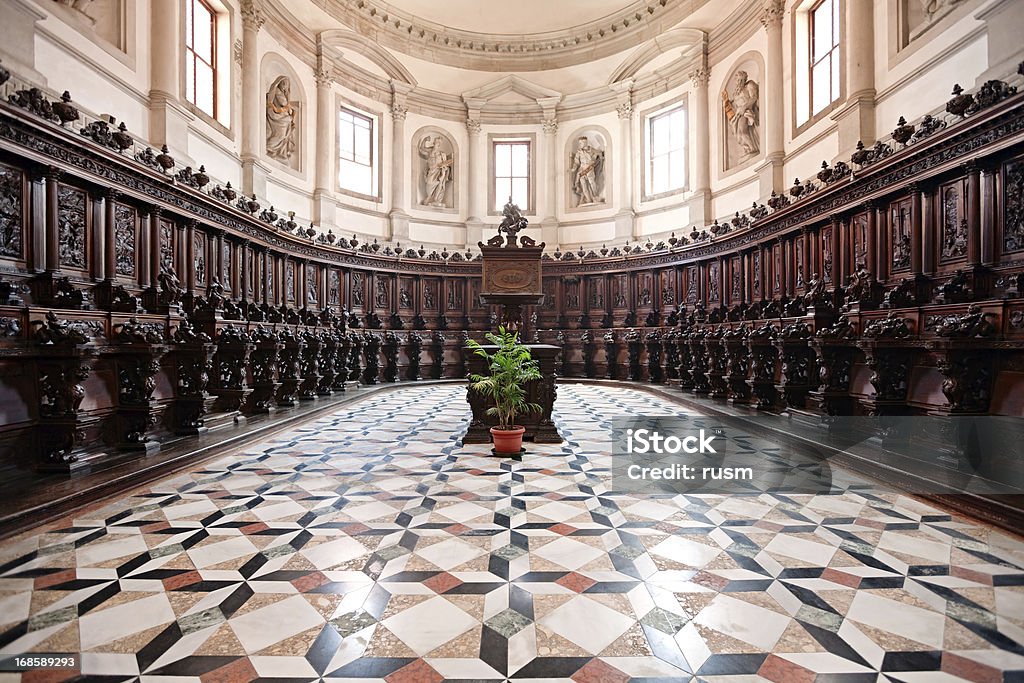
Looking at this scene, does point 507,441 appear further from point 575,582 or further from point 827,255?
point 827,255

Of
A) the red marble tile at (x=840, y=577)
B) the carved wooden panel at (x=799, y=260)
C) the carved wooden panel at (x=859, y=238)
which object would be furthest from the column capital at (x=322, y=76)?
the red marble tile at (x=840, y=577)

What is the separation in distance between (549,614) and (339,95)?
15.3 metres

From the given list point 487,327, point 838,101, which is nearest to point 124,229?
point 487,327

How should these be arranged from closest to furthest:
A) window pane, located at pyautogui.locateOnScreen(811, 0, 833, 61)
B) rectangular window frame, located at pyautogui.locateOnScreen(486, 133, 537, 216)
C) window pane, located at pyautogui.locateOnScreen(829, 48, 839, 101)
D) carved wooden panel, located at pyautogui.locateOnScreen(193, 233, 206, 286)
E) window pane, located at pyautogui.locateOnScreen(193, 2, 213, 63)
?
carved wooden panel, located at pyautogui.locateOnScreen(193, 233, 206, 286)
window pane, located at pyautogui.locateOnScreen(829, 48, 839, 101)
window pane, located at pyautogui.locateOnScreen(811, 0, 833, 61)
window pane, located at pyautogui.locateOnScreen(193, 2, 213, 63)
rectangular window frame, located at pyautogui.locateOnScreen(486, 133, 537, 216)

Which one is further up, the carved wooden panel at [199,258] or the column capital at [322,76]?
the column capital at [322,76]

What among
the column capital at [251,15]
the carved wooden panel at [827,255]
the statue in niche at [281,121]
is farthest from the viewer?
the statue in niche at [281,121]

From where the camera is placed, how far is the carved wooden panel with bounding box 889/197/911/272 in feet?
20.6

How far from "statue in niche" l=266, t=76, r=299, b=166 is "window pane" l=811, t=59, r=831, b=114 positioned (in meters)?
11.9

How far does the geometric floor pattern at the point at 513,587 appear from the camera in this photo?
1.78 meters

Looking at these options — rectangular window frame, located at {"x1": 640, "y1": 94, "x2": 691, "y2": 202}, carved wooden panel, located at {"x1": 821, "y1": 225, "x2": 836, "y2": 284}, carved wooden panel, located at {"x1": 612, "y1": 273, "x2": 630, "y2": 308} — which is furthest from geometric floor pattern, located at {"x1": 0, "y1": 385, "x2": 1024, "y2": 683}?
rectangular window frame, located at {"x1": 640, "y1": 94, "x2": 691, "y2": 202}

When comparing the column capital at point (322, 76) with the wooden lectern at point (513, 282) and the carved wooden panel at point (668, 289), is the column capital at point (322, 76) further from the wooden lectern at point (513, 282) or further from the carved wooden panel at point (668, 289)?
the carved wooden panel at point (668, 289)

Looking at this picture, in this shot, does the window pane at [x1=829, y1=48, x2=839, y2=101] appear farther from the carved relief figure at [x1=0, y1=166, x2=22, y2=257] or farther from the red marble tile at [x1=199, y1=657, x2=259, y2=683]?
the carved relief figure at [x1=0, y1=166, x2=22, y2=257]

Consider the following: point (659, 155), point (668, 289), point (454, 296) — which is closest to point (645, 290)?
point (668, 289)
